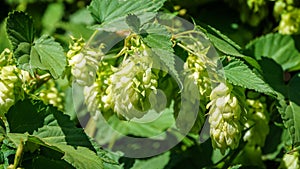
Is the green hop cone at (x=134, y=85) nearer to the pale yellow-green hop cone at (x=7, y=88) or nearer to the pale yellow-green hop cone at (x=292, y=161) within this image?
the pale yellow-green hop cone at (x=7, y=88)

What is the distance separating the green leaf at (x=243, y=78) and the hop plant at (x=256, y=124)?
357 millimetres

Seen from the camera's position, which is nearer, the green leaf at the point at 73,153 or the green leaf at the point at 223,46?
the green leaf at the point at 73,153

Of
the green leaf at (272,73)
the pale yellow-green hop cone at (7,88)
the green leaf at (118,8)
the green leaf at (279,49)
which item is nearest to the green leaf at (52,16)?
the green leaf at (279,49)

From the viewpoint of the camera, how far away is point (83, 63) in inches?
71.5

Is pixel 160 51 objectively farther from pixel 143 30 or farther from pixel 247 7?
pixel 247 7

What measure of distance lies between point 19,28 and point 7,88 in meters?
0.20

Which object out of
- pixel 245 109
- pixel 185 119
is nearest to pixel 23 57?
pixel 185 119

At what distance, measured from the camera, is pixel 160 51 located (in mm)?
1688

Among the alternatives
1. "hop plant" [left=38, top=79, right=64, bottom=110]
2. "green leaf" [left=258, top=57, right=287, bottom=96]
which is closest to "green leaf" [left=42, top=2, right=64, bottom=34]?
"hop plant" [left=38, top=79, right=64, bottom=110]

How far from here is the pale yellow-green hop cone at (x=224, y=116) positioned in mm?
1702

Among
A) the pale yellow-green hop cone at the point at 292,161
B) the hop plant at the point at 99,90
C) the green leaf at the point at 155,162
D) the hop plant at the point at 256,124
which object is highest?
→ the hop plant at the point at 99,90

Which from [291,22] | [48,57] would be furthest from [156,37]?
[291,22]

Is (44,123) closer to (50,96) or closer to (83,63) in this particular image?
(83,63)

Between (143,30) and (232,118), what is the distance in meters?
0.35
